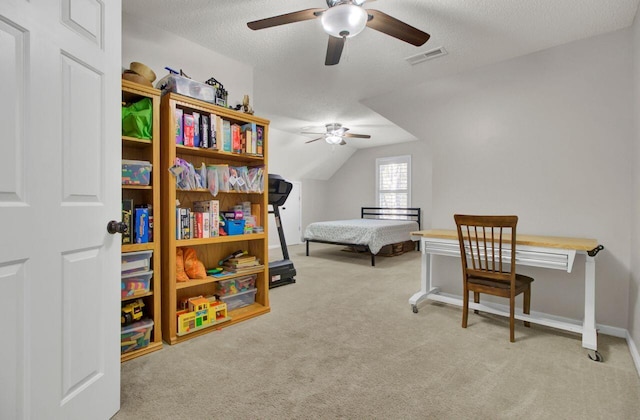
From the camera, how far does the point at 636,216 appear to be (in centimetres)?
216

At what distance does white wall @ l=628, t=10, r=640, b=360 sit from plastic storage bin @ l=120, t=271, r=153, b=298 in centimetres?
331

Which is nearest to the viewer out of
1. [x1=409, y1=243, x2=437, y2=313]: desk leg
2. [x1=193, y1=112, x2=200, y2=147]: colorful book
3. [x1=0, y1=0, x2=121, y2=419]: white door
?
[x1=0, y1=0, x2=121, y2=419]: white door


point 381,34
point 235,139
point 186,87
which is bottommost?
point 235,139

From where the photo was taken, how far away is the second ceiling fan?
5.70ft

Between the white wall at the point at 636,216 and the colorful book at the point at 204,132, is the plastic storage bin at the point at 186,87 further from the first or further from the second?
the white wall at the point at 636,216

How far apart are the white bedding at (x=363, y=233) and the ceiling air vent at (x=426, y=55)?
108 inches

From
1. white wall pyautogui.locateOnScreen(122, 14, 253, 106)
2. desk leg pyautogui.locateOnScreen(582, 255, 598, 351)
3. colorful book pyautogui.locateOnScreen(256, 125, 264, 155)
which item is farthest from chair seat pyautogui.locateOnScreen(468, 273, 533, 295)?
white wall pyautogui.locateOnScreen(122, 14, 253, 106)

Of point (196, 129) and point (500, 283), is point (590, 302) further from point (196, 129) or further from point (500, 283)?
point (196, 129)

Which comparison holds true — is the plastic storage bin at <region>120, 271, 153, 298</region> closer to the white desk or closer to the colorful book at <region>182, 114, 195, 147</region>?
the colorful book at <region>182, 114, 195, 147</region>

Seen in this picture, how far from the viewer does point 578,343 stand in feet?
7.39

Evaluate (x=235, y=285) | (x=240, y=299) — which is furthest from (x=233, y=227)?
(x=240, y=299)

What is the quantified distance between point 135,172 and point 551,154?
3428mm

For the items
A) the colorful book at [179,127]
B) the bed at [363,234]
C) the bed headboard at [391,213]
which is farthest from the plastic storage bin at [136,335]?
the bed headboard at [391,213]

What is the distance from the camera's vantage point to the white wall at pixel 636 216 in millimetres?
2066
